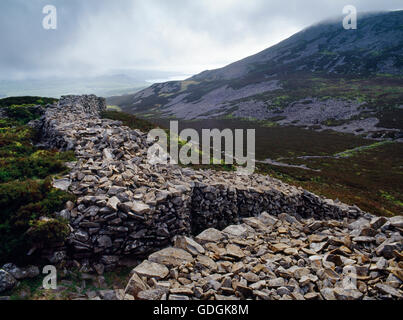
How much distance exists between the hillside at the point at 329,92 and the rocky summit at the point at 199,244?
2877 inches

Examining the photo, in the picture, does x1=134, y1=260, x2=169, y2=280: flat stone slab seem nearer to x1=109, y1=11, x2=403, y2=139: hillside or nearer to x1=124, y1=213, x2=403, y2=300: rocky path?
x1=124, y1=213, x2=403, y2=300: rocky path

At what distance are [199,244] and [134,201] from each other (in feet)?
10.2

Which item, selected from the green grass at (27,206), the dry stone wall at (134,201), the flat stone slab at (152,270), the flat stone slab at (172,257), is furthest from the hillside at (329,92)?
the green grass at (27,206)

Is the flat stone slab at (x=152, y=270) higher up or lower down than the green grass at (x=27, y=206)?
lower down

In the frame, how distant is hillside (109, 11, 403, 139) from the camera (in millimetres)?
86875

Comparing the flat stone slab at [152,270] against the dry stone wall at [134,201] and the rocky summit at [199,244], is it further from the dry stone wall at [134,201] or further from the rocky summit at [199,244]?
the dry stone wall at [134,201]

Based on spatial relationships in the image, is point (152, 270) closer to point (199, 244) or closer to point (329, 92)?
point (199, 244)

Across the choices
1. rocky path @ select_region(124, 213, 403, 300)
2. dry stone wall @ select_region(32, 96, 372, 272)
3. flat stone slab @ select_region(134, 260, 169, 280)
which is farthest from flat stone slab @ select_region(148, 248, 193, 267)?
dry stone wall @ select_region(32, 96, 372, 272)

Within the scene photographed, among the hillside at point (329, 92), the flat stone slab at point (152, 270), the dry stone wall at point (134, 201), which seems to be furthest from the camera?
the hillside at point (329, 92)

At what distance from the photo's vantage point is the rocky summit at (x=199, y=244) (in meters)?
6.18

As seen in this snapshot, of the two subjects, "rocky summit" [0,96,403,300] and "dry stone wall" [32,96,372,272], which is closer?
"rocky summit" [0,96,403,300]

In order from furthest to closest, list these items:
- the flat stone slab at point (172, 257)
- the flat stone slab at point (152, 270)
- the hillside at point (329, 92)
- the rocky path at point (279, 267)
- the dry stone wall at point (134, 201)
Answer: the hillside at point (329, 92)
the dry stone wall at point (134, 201)
the flat stone slab at point (172, 257)
the flat stone slab at point (152, 270)
the rocky path at point (279, 267)

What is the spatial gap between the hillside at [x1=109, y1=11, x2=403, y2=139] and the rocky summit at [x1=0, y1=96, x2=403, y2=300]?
240 feet
